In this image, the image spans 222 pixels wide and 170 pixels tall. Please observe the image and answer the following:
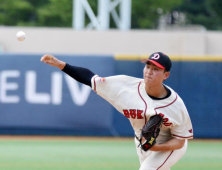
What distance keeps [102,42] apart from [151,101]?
39.8 feet

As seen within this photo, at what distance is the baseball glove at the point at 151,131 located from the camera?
17.8 ft

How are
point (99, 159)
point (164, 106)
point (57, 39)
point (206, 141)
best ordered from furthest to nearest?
point (57, 39) → point (206, 141) → point (99, 159) → point (164, 106)

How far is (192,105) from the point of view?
44.2 ft

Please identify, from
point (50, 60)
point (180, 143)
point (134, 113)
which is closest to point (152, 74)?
point (134, 113)

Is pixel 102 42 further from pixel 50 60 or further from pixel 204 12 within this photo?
pixel 204 12

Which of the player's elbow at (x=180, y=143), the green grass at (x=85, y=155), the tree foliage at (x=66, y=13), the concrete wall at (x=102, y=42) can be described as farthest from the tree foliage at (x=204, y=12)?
the player's elbow at (x=180, y=143)

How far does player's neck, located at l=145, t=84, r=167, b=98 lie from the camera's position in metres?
5.64

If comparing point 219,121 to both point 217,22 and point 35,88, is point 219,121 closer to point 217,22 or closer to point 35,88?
point 35,88

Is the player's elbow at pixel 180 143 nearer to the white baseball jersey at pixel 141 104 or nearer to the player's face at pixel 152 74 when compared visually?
the white baseball jersey at pixel 141 104

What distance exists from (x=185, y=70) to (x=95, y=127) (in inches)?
104

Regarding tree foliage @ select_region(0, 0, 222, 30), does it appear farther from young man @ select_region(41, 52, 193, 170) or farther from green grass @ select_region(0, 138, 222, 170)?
young man @ select_region(41, 52, 193, 170)

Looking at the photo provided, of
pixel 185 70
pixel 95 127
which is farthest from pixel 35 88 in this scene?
pixel 185 70

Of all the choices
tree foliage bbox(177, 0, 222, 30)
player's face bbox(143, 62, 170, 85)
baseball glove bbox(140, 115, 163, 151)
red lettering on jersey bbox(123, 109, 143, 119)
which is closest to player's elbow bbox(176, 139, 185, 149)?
baseball glove bbox(140, 115, 163, 151)

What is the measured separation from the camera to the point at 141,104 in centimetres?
567
